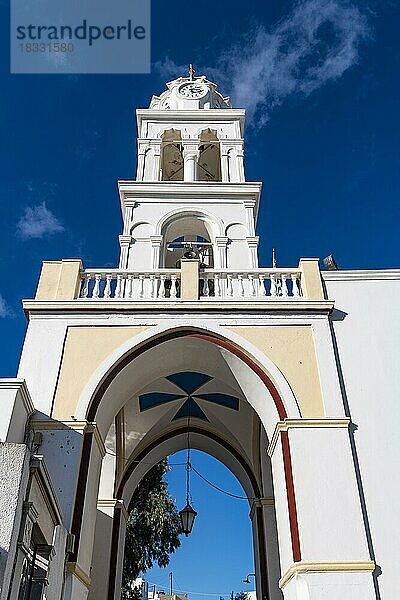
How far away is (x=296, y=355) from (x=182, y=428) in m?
4.67

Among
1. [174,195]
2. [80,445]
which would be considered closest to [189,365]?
[80,445]

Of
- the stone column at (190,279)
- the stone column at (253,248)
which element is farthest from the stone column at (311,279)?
the stone column at (253,248)

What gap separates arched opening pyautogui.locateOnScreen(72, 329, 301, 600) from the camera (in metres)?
8.85

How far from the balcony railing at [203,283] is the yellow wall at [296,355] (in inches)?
33.0

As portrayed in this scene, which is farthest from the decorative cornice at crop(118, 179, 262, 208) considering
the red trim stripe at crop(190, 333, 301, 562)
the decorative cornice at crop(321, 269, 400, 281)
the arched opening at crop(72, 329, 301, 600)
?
the red trim stripe at crop(190, 333, 301, 562)

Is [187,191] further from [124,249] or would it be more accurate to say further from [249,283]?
[249,283]

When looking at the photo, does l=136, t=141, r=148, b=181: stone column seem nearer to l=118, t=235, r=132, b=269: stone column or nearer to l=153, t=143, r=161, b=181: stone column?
l=153, t=143, r=161, b=181: stone column

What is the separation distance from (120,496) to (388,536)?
5796mm

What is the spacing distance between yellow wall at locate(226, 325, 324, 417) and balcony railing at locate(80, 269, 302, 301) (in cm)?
84

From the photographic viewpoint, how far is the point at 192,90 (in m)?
17.5

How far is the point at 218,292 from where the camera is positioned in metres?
10.2

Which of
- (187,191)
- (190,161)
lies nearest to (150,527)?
(187,191)

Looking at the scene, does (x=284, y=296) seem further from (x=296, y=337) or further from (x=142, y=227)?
(x=142, y=227)

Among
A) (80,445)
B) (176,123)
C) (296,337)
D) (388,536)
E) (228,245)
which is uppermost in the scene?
(176,123)
